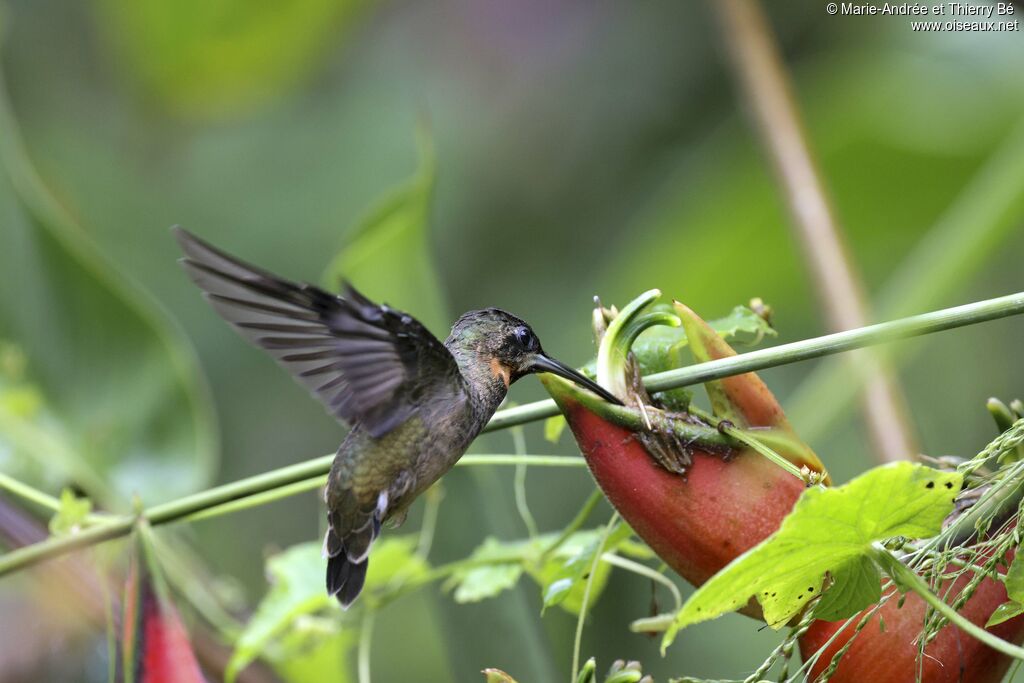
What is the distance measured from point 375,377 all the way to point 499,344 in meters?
0.12

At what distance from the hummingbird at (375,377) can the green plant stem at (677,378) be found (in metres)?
0.05

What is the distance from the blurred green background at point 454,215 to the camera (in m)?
1.22

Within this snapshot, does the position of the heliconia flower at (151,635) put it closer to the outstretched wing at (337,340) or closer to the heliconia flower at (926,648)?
the outstretched wing at (337,340)

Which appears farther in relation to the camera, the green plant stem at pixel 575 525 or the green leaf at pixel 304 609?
the green leaf at pixel 304 609

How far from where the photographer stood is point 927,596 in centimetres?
53

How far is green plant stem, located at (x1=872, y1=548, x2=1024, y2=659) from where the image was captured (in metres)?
0.53

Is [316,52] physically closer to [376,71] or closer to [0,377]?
[376,71]

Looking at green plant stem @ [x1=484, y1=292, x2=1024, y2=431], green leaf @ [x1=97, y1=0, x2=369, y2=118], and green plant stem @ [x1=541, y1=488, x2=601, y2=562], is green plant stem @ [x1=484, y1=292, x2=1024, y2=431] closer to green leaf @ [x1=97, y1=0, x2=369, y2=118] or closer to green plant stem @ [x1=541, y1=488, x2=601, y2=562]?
green plant stem @ [x1=541, y1=488, x2=601, y2=562]

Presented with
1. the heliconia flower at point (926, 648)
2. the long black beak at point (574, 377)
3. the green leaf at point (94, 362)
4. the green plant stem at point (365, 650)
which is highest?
the green leaf at point (94, 362)

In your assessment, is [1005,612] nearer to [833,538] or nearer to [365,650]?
[833,538]

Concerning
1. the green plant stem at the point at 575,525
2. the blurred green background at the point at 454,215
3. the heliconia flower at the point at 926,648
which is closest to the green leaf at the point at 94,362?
the blurred green background at the point at 454,215

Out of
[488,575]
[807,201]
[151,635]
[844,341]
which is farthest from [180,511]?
[807,201]

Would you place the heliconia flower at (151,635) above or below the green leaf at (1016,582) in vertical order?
above

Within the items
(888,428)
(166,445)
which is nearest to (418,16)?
(166,445)
